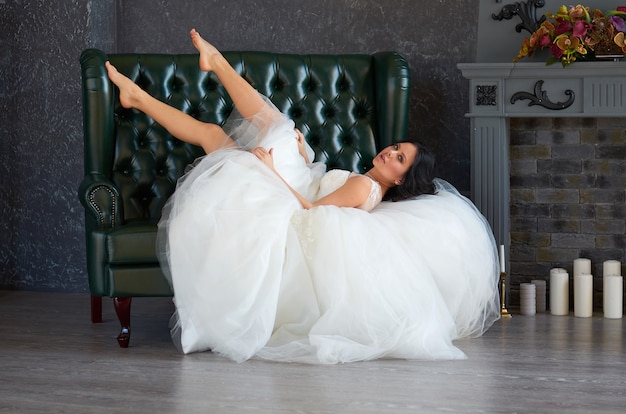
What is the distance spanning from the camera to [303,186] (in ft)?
12.9

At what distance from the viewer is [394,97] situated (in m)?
4.32

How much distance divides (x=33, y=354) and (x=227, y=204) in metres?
0.95

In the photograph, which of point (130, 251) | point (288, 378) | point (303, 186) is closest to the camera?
point (288, 378)

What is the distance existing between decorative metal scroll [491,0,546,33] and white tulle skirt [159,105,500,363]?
4.91 feet

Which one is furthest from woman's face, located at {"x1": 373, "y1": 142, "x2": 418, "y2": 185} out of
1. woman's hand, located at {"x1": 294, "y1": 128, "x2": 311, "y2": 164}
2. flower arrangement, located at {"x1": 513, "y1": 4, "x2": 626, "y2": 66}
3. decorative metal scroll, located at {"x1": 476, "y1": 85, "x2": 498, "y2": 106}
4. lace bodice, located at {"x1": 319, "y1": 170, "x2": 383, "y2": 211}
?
flower arrangement, located at {"x1": 513, "y1": 4, "x2": 626, "y2": 66}

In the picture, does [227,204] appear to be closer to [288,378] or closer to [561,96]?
[288,378]

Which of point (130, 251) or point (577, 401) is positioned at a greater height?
point (130, 251)

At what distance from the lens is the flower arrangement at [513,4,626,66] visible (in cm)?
422

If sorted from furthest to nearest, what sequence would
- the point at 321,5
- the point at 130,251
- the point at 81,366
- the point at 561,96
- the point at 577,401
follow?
the point at 321,5 → the point at 561,96 → the point at 130,251 → the point at 81,366 → the point at 577,401

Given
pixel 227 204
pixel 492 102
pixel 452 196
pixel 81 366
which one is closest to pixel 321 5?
pixel 492 102

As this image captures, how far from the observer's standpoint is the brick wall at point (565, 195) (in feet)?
14.9

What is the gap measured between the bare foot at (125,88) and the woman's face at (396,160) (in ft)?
3.65

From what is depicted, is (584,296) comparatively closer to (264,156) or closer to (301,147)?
(301,147)

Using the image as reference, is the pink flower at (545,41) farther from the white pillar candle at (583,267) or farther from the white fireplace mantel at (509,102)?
the white pillar candle at (583,267)
